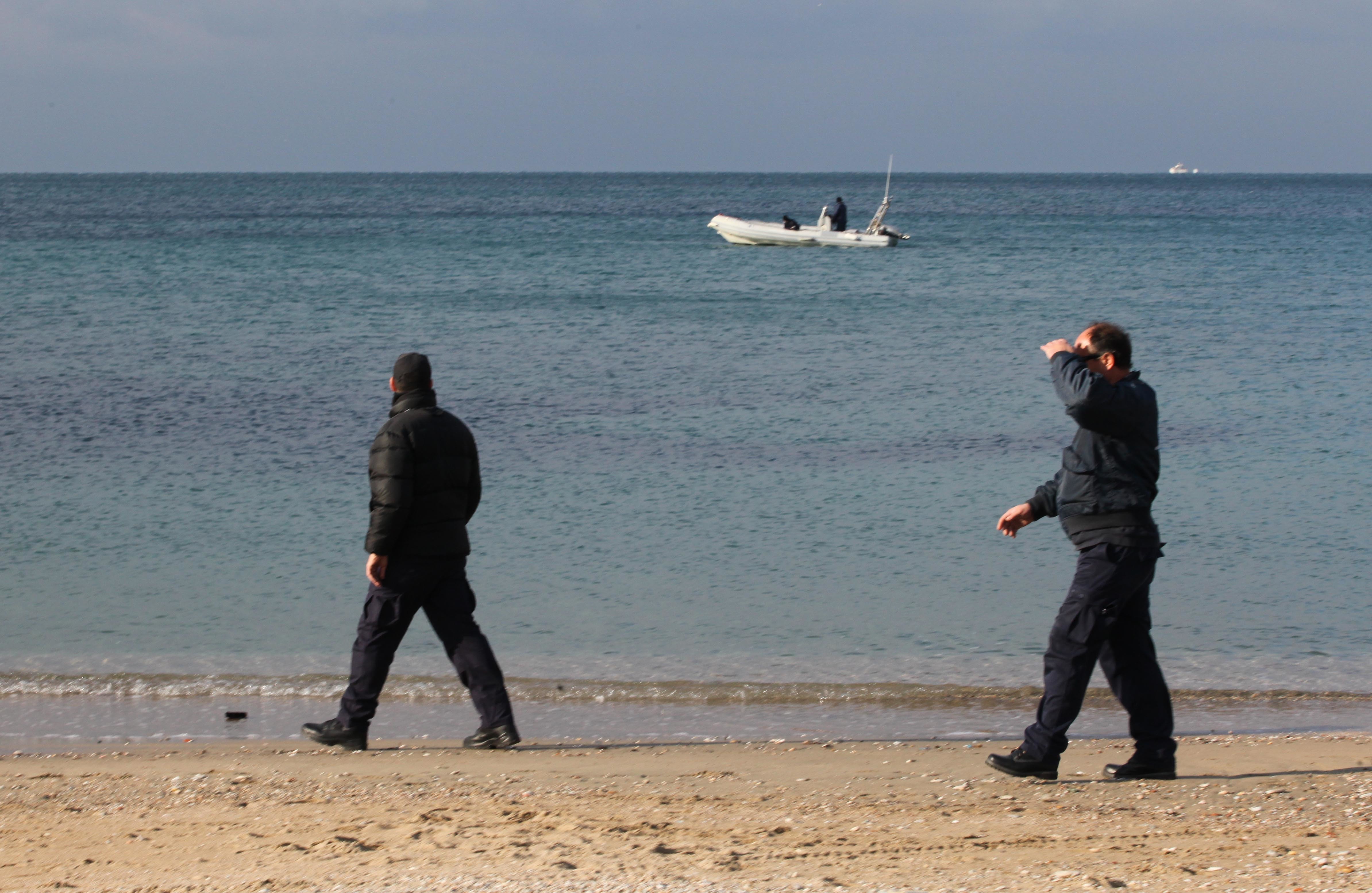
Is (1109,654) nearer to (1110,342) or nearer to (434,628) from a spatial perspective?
(1110,342)

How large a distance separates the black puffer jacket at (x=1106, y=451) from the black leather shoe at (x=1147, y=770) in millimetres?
846

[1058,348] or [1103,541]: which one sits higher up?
[1058,348]

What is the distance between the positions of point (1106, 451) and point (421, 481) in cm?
228

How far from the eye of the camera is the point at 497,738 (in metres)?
4.88

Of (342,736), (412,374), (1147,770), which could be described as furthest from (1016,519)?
(342,736)

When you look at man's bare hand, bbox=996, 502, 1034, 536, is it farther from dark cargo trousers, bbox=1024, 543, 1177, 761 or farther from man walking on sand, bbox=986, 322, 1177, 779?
dark cargo trousers, bbox=1024, 543, 1177, 761

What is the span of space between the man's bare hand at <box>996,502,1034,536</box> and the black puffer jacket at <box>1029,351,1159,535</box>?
159mm

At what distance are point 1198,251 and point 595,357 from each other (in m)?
35.6

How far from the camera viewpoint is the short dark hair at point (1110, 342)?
13.5 ft

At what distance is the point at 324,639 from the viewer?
22.7ft

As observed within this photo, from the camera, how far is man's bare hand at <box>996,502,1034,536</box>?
14.1 feet

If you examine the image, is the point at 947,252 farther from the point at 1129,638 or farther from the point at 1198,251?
the point at 1129,638

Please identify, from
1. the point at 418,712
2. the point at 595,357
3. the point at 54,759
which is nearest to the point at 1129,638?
the point at 418,712

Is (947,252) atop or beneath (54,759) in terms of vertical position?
atop
